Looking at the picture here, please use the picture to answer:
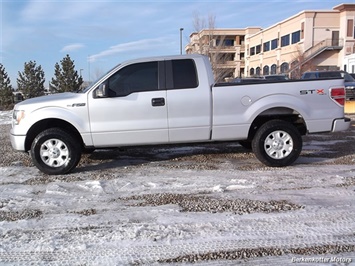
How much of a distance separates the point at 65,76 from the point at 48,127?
75.4ft

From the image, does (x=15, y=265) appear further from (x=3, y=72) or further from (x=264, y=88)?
(x=3, y=72)

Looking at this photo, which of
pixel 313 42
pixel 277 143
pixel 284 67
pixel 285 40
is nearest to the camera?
pixel 277 143

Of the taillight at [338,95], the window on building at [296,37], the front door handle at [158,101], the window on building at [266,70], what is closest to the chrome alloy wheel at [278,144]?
the taillight at [338,95]

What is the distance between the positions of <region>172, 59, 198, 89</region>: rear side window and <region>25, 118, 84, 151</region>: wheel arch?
1985 millimetres

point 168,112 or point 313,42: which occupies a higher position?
point 313,42

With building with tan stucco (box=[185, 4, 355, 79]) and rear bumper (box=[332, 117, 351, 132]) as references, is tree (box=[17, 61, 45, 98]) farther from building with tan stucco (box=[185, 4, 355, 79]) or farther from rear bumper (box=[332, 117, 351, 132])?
rear bumper (box=[332, 117, 351, 132])

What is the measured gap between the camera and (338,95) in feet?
19.7

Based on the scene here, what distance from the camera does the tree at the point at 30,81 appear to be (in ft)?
90.7

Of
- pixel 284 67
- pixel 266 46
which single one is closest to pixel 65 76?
pixel 284 67

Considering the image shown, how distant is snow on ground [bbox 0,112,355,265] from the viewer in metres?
3.13

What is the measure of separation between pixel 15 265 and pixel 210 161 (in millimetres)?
4279

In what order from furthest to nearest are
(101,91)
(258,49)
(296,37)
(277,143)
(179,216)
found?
(258,49) < (296,37) < (277,143) < (101,91) < (179,216)

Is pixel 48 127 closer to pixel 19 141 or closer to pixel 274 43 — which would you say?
pixel 19 141

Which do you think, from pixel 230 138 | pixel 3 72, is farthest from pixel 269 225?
pixel 3 72
